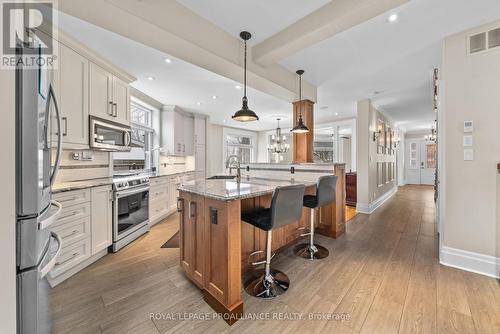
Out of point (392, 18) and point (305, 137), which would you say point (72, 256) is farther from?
point (392, 18)

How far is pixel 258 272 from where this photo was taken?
2.19m

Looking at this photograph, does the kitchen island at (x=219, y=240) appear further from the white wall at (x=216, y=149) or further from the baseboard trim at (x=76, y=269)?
the white wall at (x=216, y=149)

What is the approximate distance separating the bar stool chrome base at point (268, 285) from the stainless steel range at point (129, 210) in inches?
74.2

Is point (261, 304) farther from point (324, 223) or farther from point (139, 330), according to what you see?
point (324, 223)

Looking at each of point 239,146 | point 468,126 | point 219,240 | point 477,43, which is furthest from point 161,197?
point 239,146

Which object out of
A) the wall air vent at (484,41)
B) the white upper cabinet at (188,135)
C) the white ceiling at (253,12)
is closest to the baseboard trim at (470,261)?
the wall air vent at (484,41)

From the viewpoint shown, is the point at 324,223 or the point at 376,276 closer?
the point at 376,276

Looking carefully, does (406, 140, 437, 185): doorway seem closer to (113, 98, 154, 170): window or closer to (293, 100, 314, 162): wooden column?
(293, 100, 314, 162): wooden column

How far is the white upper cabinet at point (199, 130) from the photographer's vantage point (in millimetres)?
6129

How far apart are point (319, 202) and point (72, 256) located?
2.70 meters

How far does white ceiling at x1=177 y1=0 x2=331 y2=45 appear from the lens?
1970mm

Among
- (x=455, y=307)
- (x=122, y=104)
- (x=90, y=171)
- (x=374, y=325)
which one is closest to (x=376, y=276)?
(x=455, y=307)

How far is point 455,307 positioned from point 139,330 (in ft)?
8.03

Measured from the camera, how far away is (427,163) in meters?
9.60
